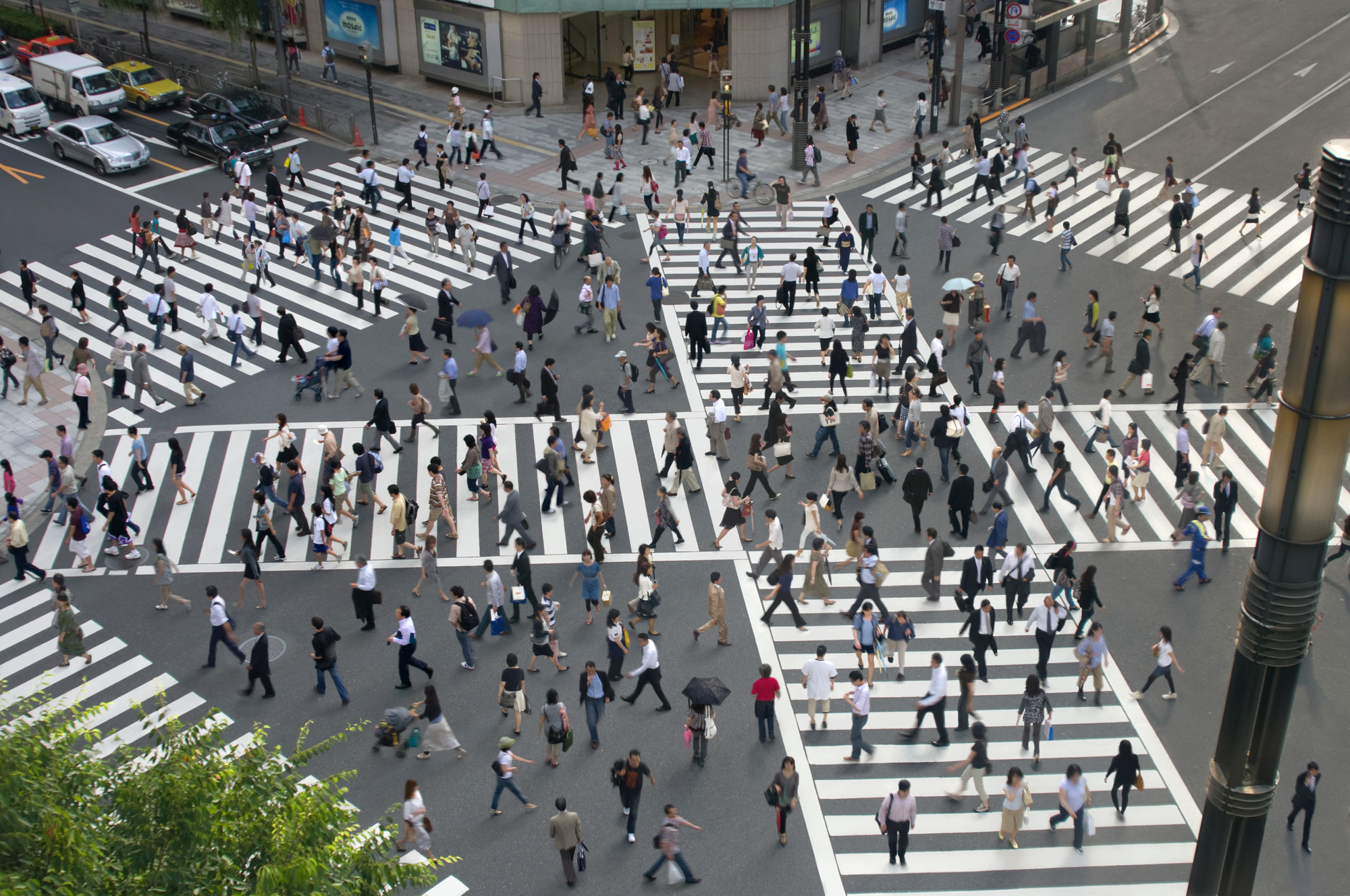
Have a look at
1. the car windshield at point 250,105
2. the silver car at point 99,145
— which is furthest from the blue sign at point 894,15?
the silver car at point 99,145

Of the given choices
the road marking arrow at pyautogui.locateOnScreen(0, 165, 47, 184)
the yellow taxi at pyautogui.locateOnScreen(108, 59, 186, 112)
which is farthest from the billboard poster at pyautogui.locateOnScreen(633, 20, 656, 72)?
the road marking arrow at pyautogui.locateOnScreen(0, 165, 47, 184)

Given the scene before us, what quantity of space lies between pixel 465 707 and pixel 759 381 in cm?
1230

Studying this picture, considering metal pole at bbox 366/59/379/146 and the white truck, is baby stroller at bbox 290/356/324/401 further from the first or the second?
the white truck

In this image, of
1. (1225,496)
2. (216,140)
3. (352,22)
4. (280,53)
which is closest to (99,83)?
(280,53)

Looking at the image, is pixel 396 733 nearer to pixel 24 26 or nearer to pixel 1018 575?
pixel 1018 575

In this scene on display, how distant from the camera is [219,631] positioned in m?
21.6

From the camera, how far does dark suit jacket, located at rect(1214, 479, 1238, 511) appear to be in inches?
945

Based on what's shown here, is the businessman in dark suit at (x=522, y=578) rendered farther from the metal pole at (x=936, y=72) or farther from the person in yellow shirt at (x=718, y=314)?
the metal pole at (x=936, y=72)

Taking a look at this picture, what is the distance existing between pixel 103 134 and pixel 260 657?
92.2ft

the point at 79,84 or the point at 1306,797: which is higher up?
the point at 79,84

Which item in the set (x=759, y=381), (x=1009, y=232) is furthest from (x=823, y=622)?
(x=1009, y=232)

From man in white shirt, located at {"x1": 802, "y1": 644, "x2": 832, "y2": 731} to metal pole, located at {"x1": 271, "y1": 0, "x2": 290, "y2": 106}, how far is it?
110 feet

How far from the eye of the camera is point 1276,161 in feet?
137

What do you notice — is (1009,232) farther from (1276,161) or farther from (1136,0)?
(1136,0)
